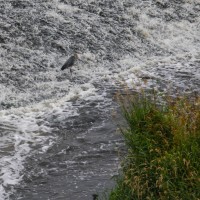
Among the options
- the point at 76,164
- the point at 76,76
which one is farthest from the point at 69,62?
the point at 76,164

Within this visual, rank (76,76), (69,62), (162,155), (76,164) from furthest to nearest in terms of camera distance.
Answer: (69,62), (76,76), (76,164), (162,155)

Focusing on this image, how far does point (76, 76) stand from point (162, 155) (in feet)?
19.2

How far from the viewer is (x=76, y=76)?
12.8 m

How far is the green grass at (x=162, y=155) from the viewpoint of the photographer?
22.2ft

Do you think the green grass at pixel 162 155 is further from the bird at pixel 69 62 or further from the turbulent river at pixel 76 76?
the bird at pixel 69 62

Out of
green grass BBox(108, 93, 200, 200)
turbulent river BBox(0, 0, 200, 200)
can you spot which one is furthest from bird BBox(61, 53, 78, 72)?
green grass BBox(108, 93, 200, 200)

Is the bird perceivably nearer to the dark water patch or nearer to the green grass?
the dark water patch

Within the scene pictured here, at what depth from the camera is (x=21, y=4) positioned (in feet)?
52.1

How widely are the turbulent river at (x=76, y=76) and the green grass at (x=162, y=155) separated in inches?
36.0

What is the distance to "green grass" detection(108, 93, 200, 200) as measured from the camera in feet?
22.2

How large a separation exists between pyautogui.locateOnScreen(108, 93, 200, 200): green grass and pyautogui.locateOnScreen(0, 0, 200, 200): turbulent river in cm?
91

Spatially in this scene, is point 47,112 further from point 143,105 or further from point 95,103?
point 143,105

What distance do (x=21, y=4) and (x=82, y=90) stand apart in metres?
5.14

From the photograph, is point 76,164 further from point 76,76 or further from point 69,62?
point 69,62
